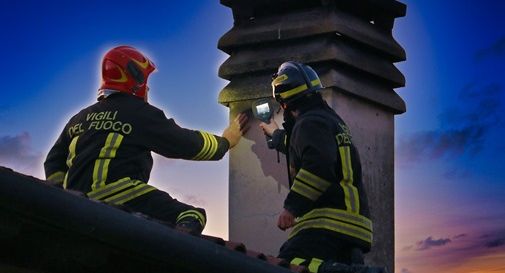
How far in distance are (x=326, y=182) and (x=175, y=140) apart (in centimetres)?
111

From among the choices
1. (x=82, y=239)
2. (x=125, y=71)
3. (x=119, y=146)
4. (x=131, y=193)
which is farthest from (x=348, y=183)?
(x=82, y=239)

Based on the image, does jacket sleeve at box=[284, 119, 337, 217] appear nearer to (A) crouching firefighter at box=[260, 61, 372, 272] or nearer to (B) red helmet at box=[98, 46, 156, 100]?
(A) crouching firefighter at box=[260, 61, 372, 272]

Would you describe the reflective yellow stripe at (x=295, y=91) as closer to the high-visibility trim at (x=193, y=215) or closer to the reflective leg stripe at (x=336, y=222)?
the reflective leg stripe at (x=336, y=222)

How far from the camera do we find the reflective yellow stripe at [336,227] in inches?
248

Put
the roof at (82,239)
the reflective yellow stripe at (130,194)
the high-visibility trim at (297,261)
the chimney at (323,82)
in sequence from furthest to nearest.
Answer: the chimney at (323,82), the reflective yellow stripe at (130,194), the high-visibility trim at (297,261), the roof at (82,239)

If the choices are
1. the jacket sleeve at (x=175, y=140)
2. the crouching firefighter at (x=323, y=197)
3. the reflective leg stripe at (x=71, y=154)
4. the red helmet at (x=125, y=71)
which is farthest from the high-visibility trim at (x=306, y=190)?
the reflective leg stripe at (x=71, y=154)

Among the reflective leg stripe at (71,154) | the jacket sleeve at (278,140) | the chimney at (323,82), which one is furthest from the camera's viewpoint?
the chimney at (323,82)

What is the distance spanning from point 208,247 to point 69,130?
11.0ft

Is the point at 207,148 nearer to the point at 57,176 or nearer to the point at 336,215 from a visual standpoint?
the point at 57,176

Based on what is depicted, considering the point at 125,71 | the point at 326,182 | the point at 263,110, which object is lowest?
the point at 326,182

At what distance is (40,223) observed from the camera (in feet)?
10.8

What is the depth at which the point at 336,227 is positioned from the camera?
629 centimetres

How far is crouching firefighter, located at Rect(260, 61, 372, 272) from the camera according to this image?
6242mm

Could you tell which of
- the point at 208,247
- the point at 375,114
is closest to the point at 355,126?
the point at 375,114
